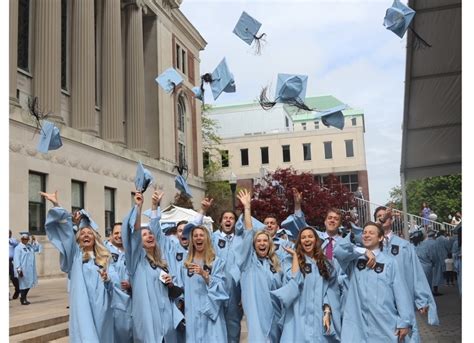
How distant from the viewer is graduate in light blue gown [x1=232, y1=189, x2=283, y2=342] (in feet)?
22.7

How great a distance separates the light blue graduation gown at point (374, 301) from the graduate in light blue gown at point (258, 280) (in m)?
1.19

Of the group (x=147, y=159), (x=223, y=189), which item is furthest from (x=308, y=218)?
(x=223, y=189)

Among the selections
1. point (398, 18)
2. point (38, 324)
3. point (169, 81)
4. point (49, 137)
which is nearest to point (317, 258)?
point (398, 18)

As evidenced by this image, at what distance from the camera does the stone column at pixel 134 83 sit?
33594 millimetres

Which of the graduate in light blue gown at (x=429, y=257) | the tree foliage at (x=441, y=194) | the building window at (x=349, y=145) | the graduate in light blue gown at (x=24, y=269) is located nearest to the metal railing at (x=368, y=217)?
the graduate in light blue gown at (x=429, y=257)

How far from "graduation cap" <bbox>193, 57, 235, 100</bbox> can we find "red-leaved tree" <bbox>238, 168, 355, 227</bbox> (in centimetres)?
1598

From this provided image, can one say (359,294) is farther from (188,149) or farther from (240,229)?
(188,149)

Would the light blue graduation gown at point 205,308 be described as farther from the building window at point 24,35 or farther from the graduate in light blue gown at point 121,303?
the building window at point 24,35

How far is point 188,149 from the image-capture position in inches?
1732

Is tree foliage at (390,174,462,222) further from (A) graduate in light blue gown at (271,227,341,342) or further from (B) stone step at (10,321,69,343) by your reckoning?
(A) graduate in light blue gown at (271,227,341,342)

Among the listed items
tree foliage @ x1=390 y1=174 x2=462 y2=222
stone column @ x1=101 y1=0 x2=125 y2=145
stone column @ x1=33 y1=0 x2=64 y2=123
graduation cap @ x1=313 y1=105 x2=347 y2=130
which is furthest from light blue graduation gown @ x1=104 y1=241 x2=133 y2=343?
tree foliage @ x1=390 y1=174 x2=462 y2=222

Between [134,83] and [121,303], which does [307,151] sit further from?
[121,303]

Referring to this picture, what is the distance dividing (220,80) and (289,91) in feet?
5.28
